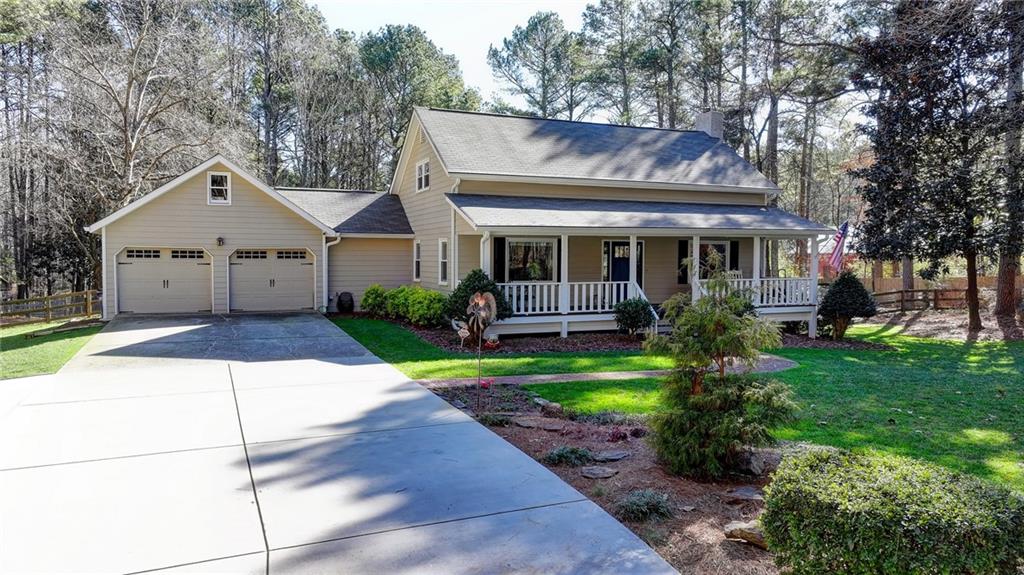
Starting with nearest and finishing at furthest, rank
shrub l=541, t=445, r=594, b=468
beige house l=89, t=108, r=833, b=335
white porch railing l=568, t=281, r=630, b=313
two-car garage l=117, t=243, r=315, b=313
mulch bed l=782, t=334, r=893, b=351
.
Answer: shrub l=541, t=445, r=594, b=468 < mulch bed l=782, t=334, r=893, b=351 < white porch railing l=568, t=281, r=630, b=313 < beige house l=89, t=108, r=833, b=335 < two-car garage l=117, t=243, r=315, b=313

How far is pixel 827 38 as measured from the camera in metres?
20.0

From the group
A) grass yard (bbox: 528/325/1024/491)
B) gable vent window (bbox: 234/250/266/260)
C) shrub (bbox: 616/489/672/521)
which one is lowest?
grass yard (bbox: 528/325/1024/491)

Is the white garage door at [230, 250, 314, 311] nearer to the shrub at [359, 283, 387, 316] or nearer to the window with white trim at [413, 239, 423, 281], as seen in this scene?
the shrub at [359, 283, 387, 316]

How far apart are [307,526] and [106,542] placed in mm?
1254

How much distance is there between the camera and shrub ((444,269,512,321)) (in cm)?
1321

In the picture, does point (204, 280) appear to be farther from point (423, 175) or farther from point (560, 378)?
point (560, 378)

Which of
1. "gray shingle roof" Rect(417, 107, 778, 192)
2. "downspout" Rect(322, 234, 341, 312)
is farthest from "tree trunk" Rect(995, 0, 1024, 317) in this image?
"downspout" Rect(322, 234, 341, 312)

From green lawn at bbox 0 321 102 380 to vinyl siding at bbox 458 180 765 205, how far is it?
9.29 meters

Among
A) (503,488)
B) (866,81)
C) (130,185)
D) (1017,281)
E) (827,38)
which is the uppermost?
(827,38)

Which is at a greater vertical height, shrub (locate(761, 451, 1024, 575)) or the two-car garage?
the two-car garage

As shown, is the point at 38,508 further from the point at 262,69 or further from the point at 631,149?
the point at 262,69

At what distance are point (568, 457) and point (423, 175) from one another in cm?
1436

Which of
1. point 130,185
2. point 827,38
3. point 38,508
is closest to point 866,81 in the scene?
point 827,38

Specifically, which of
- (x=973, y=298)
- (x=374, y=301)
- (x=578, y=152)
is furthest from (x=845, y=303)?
(x=374, y=301)
